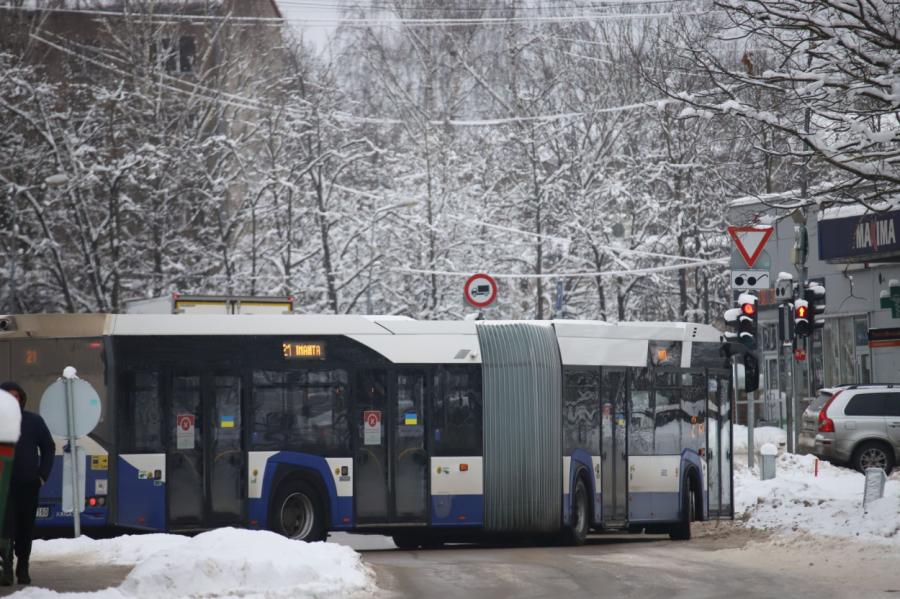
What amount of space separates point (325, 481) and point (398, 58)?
112ft

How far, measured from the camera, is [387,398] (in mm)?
19078

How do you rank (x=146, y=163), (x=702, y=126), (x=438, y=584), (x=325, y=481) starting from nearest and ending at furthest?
1. (x=438, y=584)
2. (x=325, y=481)
3. (x=146, y=163)
4. (x=702, y=126)

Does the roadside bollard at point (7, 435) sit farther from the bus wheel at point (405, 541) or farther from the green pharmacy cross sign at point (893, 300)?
the green pharmacy cross sign at point (893, 300)

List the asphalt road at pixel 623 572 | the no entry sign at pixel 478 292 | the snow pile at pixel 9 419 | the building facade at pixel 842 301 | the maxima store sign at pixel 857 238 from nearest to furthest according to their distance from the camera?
the snow pile at pixel 9 419, the asphalt road at pixel 623 572, the no entry sign at pixel 478 292, the maxima store sign at pixel 857 238, the building facade at pixel 842 301

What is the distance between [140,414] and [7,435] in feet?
19.9

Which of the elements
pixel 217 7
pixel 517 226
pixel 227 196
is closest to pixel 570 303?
pixel 517 226

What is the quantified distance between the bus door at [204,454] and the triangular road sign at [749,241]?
9.06m

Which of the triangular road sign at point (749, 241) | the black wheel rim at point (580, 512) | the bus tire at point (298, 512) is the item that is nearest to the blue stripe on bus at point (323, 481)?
the bus tire at point (298, 512)

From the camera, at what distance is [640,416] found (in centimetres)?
2038

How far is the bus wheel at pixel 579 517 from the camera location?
19.4m

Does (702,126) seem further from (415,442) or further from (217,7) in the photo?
(415,442)

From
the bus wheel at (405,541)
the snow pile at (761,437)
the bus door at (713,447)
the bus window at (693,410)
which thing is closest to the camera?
the bus wheel at (405,541)

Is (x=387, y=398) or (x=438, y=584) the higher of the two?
(x=387, y=398)

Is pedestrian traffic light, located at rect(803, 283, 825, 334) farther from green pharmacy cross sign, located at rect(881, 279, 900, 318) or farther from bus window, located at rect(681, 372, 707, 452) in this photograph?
bus window, located at rect(681, 372, 707, 452)
